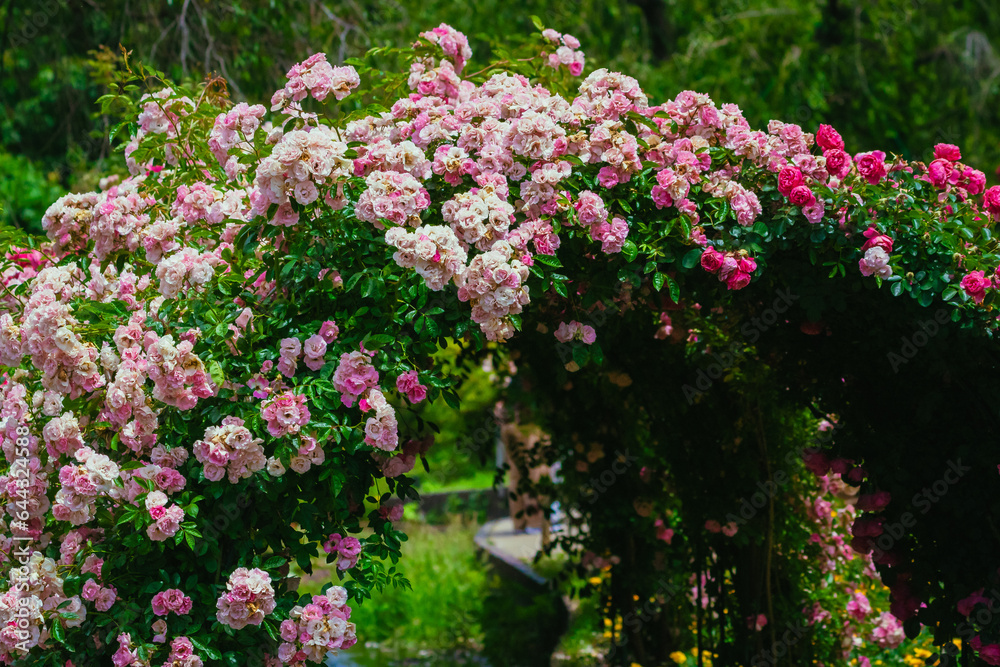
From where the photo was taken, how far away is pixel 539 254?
7.70 ft

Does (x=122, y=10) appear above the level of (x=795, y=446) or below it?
above

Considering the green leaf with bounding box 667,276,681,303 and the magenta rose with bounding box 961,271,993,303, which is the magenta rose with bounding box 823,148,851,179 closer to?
the magenta rose with bounding box 961,271,993,303

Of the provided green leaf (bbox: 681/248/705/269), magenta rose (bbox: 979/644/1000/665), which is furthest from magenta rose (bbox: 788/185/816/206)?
magenta rose (bbox: 979/644/1000/665)

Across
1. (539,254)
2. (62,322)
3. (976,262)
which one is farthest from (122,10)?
(976,262)

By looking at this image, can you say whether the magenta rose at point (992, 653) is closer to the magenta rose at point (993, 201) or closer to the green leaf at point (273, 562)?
the magenta rose at point (993, 201)

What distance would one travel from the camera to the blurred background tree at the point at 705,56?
5.71 metres

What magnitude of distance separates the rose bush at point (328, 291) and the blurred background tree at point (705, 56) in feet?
10.7

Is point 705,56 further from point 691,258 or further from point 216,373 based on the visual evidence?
point 216,373

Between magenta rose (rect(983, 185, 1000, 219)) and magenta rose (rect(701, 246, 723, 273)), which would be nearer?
magenta rose (rect(701, 246, 723, 273))

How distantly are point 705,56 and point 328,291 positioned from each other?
6.51 meters

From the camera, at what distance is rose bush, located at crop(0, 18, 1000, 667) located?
2168mm

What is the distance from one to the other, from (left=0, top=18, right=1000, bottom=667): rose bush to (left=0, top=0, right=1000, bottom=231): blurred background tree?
3.25 m

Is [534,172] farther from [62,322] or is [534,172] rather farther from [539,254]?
[62,322]

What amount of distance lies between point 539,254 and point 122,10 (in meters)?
4.24
